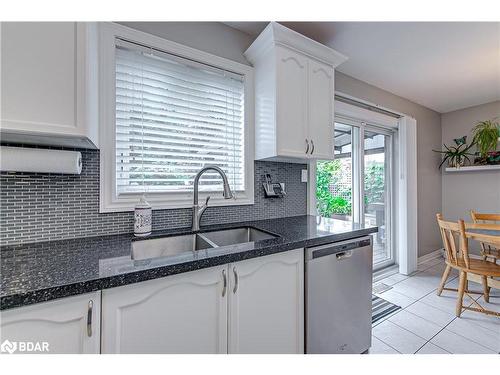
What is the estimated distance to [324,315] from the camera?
50.8 inches

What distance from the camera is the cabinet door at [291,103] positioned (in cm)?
159

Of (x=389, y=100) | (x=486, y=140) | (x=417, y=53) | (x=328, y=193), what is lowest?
(x=328, y=193)

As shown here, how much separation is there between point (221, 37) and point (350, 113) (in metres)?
1.58

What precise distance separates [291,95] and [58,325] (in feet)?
5.60

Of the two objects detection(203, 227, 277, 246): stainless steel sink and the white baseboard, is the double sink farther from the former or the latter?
the white baseboard

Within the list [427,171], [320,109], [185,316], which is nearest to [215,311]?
[185,316]

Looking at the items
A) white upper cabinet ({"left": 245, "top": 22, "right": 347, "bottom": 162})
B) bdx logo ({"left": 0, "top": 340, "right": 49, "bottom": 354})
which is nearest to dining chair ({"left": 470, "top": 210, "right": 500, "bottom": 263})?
white upper cabinet ({"left": 245, "top": 22, "right": 347, "bottom": 162})

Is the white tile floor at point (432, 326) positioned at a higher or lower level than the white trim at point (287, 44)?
lower

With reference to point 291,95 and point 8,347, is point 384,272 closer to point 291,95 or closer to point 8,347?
point 291,95

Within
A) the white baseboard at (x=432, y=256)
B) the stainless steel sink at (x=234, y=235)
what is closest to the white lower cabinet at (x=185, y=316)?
the stainless steel sink at (x=234, y=235)

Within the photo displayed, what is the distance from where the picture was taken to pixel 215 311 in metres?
0.95

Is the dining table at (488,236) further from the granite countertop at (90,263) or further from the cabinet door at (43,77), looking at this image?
the cabinet door at (43,77)

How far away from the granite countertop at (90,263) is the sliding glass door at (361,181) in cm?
134
